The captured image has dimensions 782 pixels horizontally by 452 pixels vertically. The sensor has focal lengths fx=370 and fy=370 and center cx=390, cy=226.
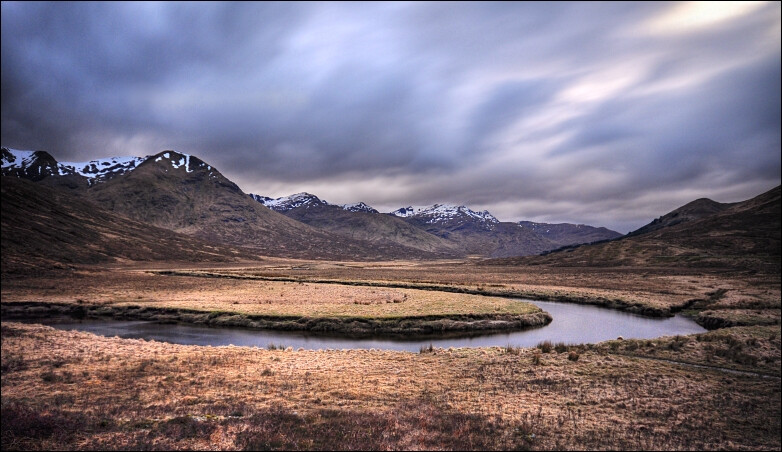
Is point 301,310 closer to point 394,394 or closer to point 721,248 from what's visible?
point 394,394

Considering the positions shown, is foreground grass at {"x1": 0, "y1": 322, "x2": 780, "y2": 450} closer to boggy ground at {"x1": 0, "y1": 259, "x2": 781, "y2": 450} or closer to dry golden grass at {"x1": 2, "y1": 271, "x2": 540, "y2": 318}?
boggy ground at {"x1": 0, "y1": 259, "x2": 781, "y2": 450}

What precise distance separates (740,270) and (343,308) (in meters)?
44.4

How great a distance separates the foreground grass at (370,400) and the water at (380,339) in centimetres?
773

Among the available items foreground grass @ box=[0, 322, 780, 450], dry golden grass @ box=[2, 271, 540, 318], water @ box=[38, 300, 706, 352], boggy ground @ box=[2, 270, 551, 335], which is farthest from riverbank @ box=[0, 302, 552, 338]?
foreground grass @ box=[0, 322, 780, 450]

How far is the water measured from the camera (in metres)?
30.6

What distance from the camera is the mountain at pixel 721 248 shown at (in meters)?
39.9

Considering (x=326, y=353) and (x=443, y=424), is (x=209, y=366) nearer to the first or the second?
(x=326, y=353)

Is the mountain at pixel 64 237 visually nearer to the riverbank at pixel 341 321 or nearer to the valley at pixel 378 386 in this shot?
the valley at pixel 378 386

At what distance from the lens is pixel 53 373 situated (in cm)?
1579

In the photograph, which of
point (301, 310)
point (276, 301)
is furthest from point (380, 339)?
point (276, 301)

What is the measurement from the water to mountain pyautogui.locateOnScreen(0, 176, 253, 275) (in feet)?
25.0

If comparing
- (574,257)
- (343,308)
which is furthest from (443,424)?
(574,257)

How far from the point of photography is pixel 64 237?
115ft

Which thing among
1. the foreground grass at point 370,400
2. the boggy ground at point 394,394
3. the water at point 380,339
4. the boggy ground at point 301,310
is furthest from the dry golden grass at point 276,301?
the foreground grass at point 370,400
